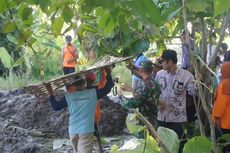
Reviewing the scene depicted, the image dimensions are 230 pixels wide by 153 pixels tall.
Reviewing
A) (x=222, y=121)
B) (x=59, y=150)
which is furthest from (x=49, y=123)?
(x=222, y=121)

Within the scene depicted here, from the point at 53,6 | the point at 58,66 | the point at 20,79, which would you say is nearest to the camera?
the point at 53,6

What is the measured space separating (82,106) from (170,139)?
3569 mm

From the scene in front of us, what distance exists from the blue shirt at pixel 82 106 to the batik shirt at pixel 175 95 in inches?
29.2

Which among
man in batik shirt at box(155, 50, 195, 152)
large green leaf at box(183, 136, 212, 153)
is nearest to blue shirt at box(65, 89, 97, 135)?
man in batik shirt at box(155, 50, 195, 152)

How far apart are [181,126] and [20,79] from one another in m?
7.62

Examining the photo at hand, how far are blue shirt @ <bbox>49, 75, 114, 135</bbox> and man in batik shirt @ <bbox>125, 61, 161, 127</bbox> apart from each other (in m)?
0.51

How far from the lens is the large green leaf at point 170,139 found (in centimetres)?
150

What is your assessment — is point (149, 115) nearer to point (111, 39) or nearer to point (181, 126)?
point (181, 126)

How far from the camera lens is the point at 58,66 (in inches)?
557

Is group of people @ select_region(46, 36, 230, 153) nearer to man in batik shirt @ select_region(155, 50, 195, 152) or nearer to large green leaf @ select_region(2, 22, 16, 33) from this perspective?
man in batik shirt @ select_region(155, 50, 195, 152)

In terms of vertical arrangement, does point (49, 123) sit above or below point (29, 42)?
below

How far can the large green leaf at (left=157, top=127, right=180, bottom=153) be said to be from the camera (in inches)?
59.2

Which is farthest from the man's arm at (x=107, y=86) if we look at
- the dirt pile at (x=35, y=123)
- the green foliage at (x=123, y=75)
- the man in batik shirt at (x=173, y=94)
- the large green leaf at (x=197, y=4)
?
the green foliage at (x=123, y=75)

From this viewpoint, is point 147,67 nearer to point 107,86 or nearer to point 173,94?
point 173,94
